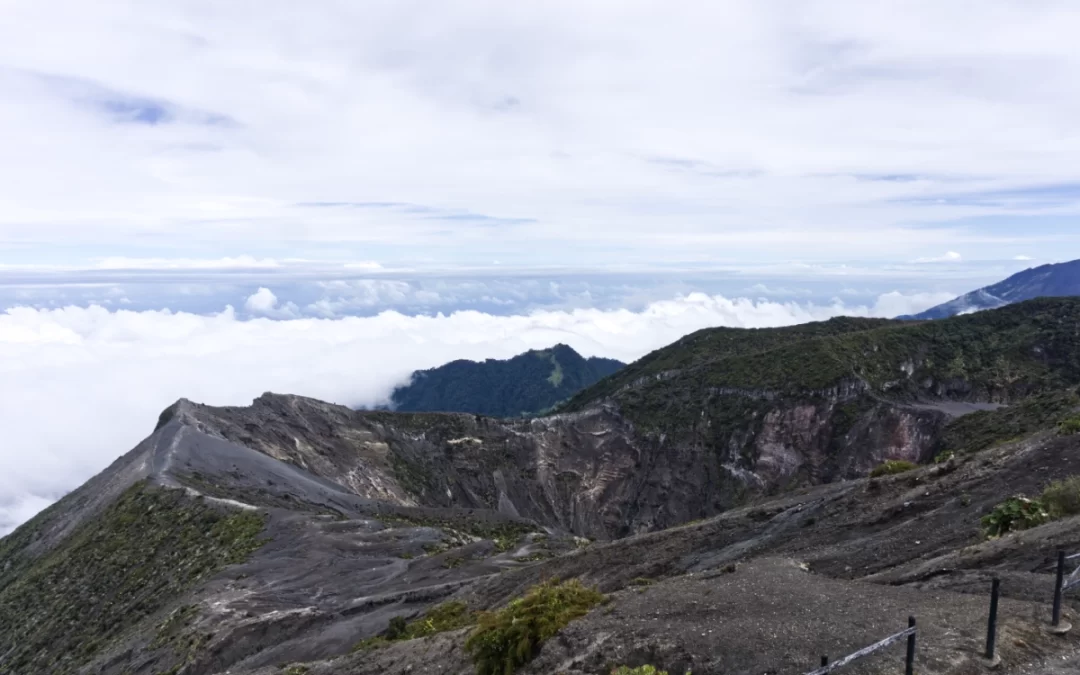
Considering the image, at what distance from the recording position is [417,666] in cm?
1786

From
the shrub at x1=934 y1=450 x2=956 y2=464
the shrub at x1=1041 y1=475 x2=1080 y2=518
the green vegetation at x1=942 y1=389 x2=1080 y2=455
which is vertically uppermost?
the shrub at x1=1041 y1=475 x2=1080 y2=518

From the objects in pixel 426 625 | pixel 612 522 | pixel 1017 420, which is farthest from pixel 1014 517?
pixel 612 522

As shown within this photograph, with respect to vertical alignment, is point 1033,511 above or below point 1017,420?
above

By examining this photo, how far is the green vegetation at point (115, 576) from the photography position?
35250mm

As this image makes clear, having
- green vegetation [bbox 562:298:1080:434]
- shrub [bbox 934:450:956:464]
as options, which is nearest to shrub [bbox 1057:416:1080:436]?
shrub [bbox 934:450:956:464]

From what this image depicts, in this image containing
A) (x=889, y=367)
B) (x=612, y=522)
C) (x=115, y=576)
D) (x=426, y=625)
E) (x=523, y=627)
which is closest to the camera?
(x=523, y=627)

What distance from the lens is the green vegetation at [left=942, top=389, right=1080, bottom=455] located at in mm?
47125

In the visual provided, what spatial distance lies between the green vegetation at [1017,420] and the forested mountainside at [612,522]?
0.43 m

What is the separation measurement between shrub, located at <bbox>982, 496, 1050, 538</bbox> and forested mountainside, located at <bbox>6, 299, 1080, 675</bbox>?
0.59m

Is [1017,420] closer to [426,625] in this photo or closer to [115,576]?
[426,625]

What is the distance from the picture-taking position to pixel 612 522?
299ft

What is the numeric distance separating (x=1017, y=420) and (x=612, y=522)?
49.8 m

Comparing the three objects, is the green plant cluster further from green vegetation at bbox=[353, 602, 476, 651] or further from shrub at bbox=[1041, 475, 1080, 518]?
green vegetation at bbox=[353, 602, 476, 651]

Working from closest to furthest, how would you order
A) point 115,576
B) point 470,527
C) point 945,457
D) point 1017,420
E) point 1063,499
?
1. point 1063,499
2. point 945,457
3. point 115,576
4. point 470,527
5. point 1017,420
